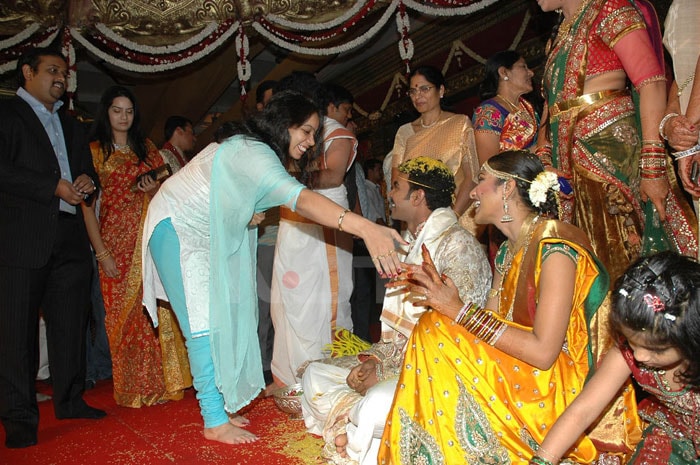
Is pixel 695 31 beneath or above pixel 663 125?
above

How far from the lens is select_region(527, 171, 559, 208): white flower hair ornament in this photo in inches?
80.2

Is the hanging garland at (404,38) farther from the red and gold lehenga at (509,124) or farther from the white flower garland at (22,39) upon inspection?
the white flower garland at (22,39)

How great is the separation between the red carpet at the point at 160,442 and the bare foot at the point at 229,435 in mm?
33

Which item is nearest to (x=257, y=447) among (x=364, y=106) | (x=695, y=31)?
(x=695, y=31)

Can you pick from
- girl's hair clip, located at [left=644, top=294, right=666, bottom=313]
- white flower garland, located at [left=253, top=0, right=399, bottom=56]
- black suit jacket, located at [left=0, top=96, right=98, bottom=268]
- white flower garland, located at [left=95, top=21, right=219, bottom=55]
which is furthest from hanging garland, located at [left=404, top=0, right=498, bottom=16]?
girl's hair clip, located at [left=644, top=294, right=666, bottom=313]

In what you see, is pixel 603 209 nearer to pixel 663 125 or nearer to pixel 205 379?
pixel 663 125

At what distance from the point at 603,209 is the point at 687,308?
1.01 meters

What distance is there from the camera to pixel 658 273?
1.47 meters

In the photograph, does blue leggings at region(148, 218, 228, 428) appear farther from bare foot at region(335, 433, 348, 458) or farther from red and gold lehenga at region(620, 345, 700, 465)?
red and gold lehenga at region(620, 345, 700, 465)

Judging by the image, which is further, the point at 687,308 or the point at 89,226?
the point at 89,226

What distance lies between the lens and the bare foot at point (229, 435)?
275 cm

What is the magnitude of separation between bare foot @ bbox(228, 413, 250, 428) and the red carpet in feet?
0.14

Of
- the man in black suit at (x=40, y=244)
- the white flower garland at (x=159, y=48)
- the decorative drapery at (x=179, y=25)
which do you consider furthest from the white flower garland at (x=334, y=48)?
the man in black suit at (x=40, y=244)

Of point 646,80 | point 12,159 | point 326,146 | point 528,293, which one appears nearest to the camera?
point 528,293
